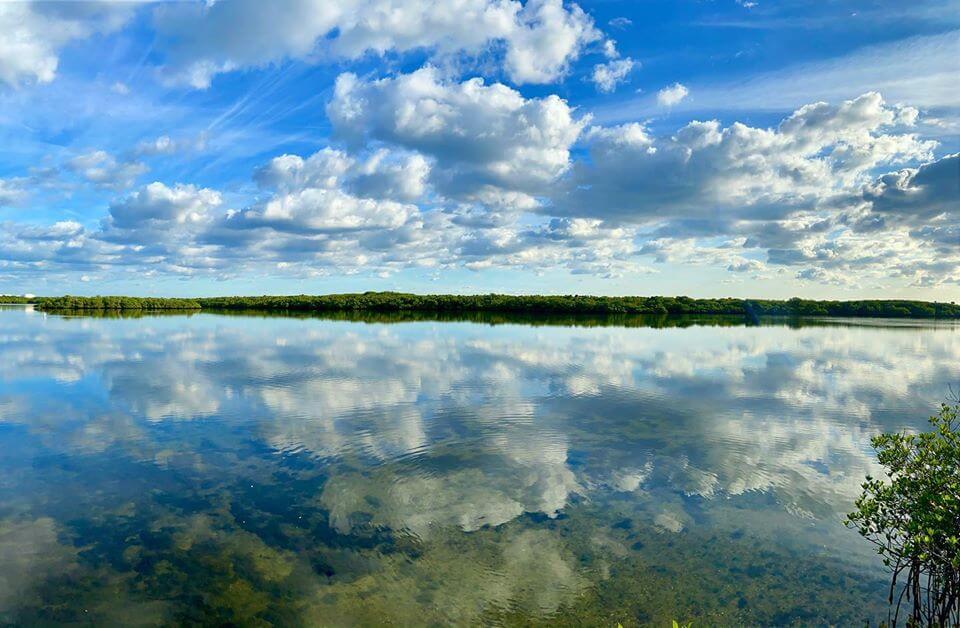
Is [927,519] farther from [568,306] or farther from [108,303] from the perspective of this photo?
[108,303]

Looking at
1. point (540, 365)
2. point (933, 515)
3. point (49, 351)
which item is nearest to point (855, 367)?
point (540, 365)

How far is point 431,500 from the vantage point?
9227 mm

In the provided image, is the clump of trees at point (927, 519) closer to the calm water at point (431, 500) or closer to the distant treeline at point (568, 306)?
the calm water at point (431, 500)

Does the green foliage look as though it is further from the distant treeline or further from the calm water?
the calm water

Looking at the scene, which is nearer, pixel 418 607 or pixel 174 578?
pixel 418 607

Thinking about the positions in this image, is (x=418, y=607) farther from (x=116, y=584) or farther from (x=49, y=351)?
(x=49, y=351)

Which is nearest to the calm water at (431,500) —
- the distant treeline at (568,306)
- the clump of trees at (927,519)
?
the clump of trees at (927,519)

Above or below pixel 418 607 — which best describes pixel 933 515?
above

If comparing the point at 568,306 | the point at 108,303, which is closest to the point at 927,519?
the point at 568,306

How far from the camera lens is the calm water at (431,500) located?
6422 mm

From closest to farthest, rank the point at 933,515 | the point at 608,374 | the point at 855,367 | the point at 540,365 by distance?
the point at 933,515
the point at 608,374
the point at 540,365
the point at 855,367

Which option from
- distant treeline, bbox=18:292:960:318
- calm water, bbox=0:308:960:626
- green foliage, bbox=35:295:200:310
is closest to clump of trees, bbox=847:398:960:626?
calm water, bbox=0:308:960:626

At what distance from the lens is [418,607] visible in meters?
6.26

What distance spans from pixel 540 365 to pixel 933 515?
21.2 m
